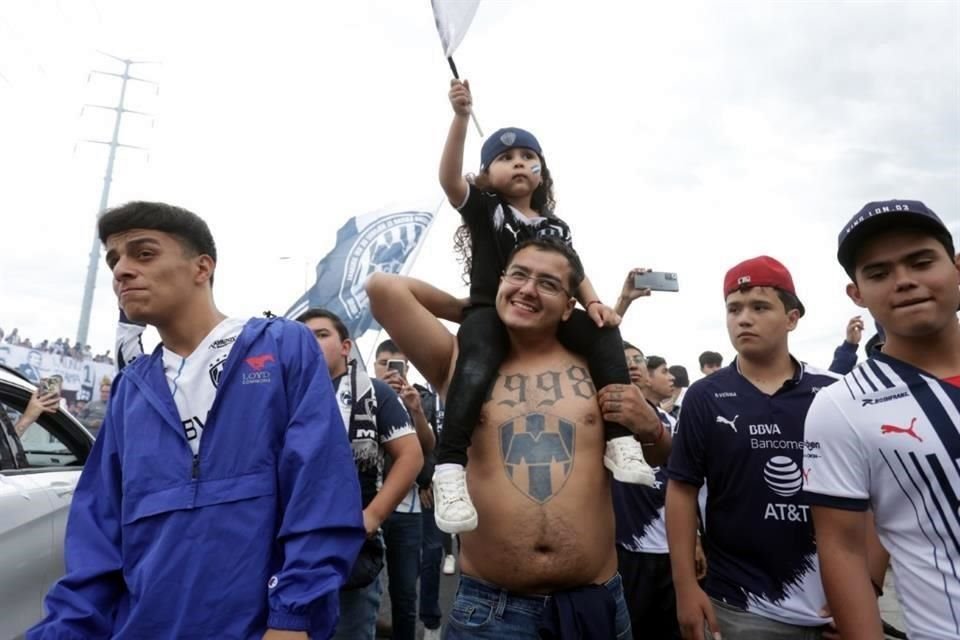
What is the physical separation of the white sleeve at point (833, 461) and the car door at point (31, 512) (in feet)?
11.0

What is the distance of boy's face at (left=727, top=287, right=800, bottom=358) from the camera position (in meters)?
2.89

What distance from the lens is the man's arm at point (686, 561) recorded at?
2.64 m

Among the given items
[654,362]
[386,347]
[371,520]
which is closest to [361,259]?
[386,347]

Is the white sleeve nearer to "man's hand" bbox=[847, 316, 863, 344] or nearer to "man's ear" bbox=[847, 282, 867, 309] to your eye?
"man's ear" bbox=[847, 282, 867, 309]

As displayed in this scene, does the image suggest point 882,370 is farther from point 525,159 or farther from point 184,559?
point 184,559

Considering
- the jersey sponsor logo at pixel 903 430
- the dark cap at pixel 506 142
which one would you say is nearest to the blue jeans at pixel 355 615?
the dark cap at pixel 506 142

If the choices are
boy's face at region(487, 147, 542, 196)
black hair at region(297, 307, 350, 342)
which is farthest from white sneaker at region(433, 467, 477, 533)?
black hair at region(297, 307, 350, 342)

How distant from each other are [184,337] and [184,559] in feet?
2.29

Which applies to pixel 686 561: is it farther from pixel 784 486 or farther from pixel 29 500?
pixel 29 500

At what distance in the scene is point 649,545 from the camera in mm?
4223

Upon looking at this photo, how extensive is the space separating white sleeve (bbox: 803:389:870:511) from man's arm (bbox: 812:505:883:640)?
0.13 feet

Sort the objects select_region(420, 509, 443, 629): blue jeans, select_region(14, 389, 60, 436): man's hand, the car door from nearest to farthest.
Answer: the car door, select_region(14, 389, 60, 436): man's hand, select_region(420, 509, 443, 629): blue jeans

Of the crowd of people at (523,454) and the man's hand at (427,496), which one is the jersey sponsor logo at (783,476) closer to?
the crowd of people at (523,454)

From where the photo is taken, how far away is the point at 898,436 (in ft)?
5.68
